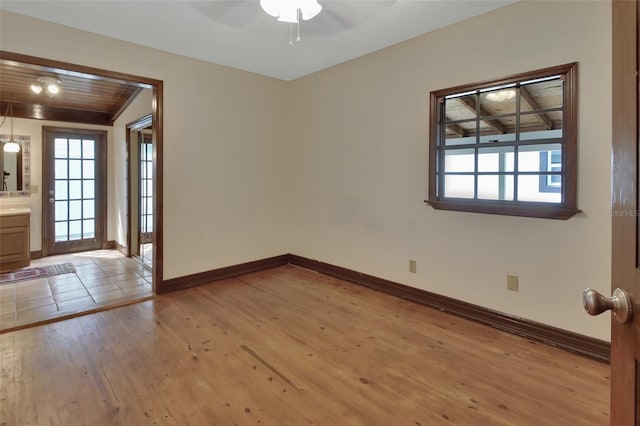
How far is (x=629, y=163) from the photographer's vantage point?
29.1 inches

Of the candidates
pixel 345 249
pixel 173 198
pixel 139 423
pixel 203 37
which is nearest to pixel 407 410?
pixel 139 423

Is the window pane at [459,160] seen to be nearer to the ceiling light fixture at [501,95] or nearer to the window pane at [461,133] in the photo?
the window pane at [461,133]

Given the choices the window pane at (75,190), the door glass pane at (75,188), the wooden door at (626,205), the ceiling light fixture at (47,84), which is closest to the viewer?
the wooden door at (626,205)

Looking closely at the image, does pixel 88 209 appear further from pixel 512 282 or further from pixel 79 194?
pixel 512 282

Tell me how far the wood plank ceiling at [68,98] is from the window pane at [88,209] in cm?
135

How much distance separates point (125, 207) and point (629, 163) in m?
6.19

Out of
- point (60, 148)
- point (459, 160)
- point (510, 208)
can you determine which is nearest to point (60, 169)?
point (60, 148)

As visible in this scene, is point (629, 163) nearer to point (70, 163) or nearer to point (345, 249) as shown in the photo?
point (345, 249)

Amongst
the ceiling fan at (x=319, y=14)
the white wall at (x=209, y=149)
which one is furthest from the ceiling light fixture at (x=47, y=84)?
the ceiling fan at (x=319, y=14)

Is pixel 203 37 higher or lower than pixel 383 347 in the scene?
higher

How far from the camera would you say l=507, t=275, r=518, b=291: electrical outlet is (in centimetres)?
279

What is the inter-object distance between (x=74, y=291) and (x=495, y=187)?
4403 millimetres

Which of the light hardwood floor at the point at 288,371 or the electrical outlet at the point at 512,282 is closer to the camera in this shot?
the light hardwood floor at the point at 288,371

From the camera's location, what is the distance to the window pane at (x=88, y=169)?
589 cm
